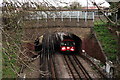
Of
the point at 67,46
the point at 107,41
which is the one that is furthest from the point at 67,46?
the point at 107,41

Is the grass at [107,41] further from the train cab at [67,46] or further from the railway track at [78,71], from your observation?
the train cab at [67,46]

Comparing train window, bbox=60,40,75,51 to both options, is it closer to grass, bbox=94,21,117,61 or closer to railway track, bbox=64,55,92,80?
railway track, bbox=64,55,92,80

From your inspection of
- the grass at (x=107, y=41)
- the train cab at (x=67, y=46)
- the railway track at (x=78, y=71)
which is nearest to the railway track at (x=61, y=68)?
the railway track at (x=78, y=71)

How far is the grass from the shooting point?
574 inches

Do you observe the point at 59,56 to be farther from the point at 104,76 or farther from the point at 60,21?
the point at 104,76

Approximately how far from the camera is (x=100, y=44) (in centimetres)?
1641

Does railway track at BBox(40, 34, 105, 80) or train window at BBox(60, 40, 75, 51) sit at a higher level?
train window at BBox(60, 40, 75, 51)

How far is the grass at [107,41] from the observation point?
1459 cm

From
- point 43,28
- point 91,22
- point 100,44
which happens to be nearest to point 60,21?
point 43,28

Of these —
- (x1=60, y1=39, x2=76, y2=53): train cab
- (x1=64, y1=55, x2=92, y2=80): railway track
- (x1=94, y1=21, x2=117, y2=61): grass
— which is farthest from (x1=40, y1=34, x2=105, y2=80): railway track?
(x1=94, y1=21, x2=117, y2=61): grass

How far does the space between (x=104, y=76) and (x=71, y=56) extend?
7.71 meters

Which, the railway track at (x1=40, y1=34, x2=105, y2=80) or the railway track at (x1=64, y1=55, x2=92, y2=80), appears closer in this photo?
the railway track at (x1=64, y1=55, x2=92, y2=80)

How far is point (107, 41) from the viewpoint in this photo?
16500mm

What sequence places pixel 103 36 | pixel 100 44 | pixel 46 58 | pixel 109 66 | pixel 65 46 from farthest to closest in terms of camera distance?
pixel 65 46, pixel 46 58, pixel 103 36, pixel 100 44, pixel 109 66
